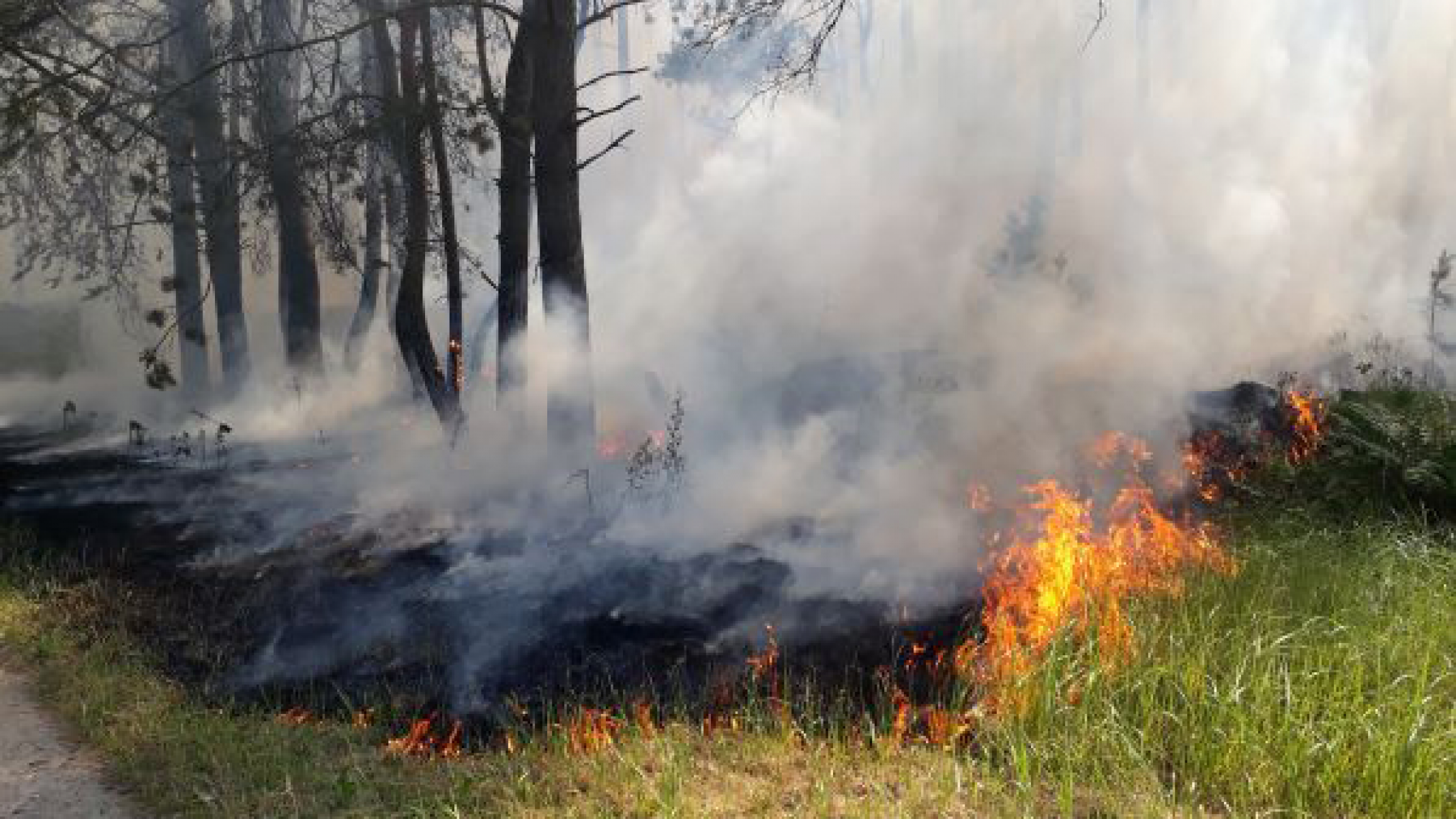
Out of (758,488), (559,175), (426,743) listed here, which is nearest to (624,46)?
(559,175)

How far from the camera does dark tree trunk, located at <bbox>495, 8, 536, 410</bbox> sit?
10.3 meters

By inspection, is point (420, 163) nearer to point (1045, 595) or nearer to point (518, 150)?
point (518, 150)

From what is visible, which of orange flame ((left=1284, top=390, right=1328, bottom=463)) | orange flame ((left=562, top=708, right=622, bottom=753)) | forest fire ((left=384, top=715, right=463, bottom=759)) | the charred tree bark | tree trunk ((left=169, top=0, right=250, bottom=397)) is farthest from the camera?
tree trunk ((left=169, top=0, right=250, bottom=397))

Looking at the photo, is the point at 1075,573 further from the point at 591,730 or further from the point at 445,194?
the point at 445,194

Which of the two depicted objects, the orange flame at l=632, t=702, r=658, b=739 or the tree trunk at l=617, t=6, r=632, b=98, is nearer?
the orange flame at l=632, t=702, r=658, b=739

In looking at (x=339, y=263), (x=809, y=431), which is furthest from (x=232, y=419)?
(x=809, y=431)

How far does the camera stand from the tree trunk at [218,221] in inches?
560

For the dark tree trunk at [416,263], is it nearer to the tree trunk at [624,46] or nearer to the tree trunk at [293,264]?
the tree trunk at [293,264]

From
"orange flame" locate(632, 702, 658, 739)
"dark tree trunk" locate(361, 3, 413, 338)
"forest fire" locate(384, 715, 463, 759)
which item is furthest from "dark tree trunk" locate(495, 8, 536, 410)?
"orange flame" locate(632, 702, 658, 739)

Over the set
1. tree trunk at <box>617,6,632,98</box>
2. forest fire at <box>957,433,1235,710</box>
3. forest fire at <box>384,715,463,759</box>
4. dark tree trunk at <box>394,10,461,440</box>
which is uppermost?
tree trunk at <box>617,6,632,98</box>

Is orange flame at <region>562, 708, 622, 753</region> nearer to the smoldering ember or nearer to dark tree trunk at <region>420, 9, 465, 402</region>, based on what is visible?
the smoldering ember

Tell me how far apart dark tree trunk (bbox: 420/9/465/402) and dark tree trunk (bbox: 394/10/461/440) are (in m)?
0.14

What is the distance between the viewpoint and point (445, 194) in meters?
11.1

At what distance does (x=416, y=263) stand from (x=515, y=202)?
136cm
